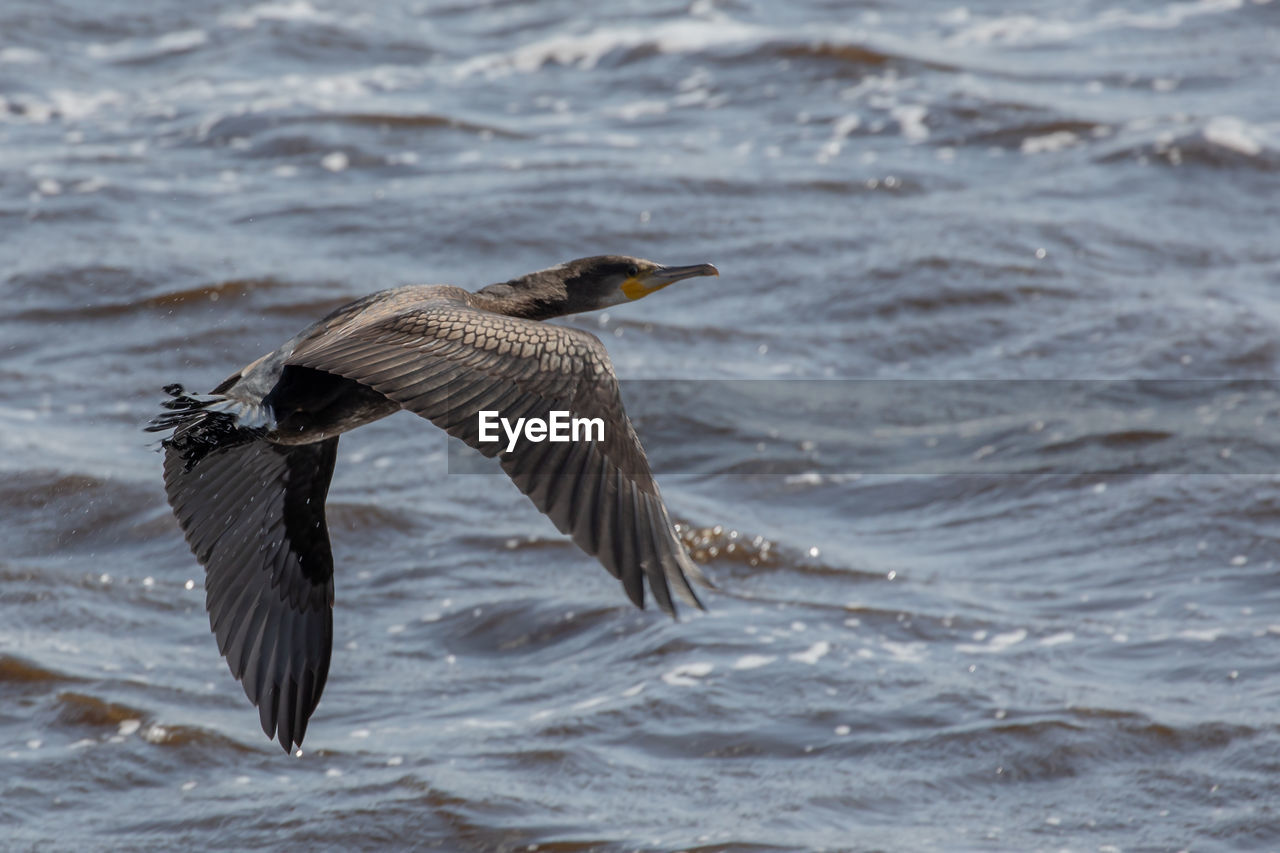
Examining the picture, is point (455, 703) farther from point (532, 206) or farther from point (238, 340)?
point (532, 206)

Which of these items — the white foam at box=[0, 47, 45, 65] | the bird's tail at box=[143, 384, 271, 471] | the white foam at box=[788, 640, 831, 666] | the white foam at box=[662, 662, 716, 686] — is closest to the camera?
the bird's tail at box=[143, 384, 271, 471]

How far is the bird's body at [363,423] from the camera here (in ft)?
11.8

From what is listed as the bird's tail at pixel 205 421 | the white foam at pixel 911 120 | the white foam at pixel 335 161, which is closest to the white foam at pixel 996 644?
the bird's tail at pixel 205 421

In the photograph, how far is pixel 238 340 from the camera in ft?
27.2

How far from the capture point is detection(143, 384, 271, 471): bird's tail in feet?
13.9

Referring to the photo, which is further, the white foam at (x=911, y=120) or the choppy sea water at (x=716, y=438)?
the white foam at (x=911, y=120)

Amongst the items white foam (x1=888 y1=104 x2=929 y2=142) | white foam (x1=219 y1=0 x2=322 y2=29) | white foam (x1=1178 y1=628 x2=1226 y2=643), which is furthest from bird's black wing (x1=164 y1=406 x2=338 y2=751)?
white foam (x1=219 y1=0 x2=322 y2=29)

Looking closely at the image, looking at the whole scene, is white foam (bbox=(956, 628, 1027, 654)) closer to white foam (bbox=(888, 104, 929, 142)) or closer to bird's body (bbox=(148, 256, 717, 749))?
bird's body (bbox=(148, 256, 717, 749))

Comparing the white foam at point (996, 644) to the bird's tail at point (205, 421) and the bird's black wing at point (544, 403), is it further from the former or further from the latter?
the bird's tail at point (205, 421)

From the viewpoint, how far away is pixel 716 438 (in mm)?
7820

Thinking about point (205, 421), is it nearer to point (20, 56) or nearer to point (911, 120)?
point (911, 120)

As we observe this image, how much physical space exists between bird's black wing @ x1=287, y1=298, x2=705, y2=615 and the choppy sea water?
1679mm

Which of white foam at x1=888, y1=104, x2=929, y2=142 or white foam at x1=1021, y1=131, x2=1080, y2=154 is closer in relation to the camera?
white foam at x1=1021, y1=131, x2=1080, y2=154

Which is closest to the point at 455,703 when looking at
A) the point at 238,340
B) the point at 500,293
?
the point at 500,293
